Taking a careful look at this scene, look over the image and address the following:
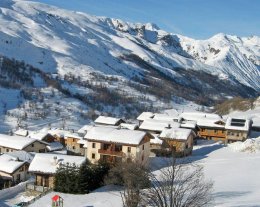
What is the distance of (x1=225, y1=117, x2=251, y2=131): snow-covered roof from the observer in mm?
84250

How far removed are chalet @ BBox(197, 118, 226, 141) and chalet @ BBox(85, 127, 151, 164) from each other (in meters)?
32.6

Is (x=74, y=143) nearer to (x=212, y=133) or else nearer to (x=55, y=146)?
(x=55, y=146)

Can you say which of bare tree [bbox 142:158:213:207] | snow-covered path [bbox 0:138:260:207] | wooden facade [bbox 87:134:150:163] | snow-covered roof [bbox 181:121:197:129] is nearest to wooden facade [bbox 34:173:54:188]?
snow-covered path [bbox 0:138:260:207]

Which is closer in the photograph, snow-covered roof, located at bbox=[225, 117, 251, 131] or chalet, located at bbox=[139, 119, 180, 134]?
chalet, located at bbox=[139, 119, 180, 134]

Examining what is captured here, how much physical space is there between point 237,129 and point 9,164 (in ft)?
146

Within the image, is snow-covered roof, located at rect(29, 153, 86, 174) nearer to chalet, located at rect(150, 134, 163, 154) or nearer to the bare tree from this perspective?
the bare tree

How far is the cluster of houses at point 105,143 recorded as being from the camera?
178 feet

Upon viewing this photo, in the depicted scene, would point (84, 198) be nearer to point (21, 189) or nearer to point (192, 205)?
point (21, 189)

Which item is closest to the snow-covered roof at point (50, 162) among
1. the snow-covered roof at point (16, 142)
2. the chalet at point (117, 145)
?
the chalet at point (117, 145)

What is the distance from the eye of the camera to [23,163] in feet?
201

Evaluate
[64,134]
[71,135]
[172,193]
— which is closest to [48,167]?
[172,193]

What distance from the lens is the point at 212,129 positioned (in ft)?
299

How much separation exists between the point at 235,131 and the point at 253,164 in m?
30.4

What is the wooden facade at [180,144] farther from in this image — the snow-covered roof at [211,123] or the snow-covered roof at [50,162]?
the snow-covered roof at [211,123]
